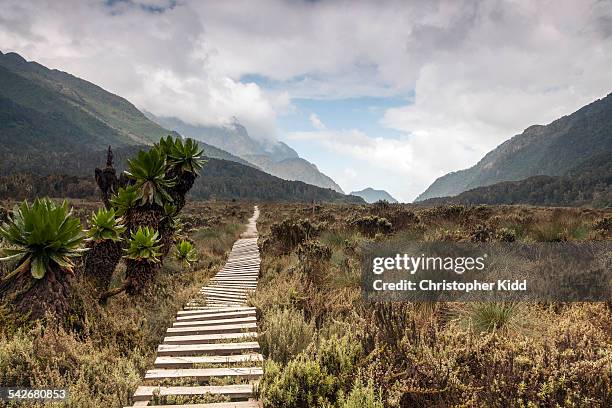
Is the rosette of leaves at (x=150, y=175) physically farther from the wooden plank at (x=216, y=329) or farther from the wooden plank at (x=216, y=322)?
the wooden plank at (x=216, y=329)

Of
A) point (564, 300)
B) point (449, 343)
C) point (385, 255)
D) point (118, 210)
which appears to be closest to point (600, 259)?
point (564, 300)

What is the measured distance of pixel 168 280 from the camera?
8.52 m

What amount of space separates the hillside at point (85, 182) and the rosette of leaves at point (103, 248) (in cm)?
6698

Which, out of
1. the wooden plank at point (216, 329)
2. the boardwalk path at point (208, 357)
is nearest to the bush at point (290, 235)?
the boardwalk path at point (208, 357)

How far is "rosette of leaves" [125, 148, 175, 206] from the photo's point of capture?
7.84 m

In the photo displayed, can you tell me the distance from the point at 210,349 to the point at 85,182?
8505 centimetres

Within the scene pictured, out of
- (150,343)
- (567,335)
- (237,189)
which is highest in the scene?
(237,189)

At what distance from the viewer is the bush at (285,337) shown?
4.36 m

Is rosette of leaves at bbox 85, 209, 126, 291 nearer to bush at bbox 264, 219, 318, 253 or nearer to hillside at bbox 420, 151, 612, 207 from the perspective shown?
bush at bbox 264, 219, 318, 253

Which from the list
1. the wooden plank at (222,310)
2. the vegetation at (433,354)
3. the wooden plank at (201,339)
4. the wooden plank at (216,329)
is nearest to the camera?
the vegetation at (433,354)

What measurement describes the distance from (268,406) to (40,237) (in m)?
3.99

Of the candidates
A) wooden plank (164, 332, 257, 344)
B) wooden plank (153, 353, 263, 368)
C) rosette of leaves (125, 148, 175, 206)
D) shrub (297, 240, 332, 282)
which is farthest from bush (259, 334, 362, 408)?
rosette of leaves (125, 148, 175, 206)

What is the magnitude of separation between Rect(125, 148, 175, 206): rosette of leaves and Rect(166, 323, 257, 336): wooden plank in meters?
3.46

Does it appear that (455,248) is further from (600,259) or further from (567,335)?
(567,335)
